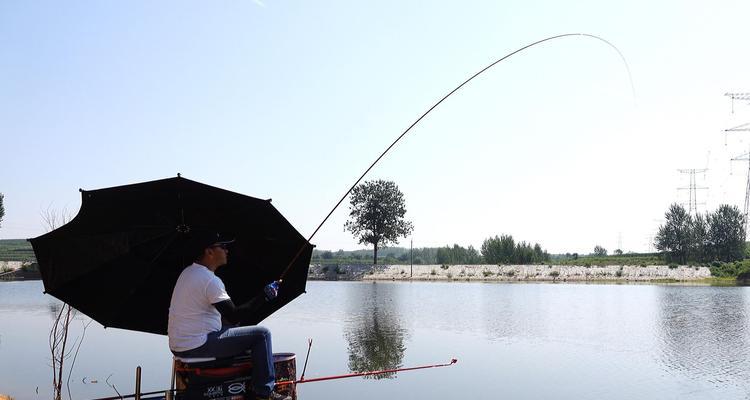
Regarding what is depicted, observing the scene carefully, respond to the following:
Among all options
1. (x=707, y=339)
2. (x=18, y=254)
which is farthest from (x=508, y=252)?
(x=18, y=254)

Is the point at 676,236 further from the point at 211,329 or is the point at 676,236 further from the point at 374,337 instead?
the point at 211,329

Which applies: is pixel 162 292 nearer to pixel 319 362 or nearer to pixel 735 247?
pixel 319 362

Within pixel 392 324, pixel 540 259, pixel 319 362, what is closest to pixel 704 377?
pixel 319 362

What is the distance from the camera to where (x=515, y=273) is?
234 ft

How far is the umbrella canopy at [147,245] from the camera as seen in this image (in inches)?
211

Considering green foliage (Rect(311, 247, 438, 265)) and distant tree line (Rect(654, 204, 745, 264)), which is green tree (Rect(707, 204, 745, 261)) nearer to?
distant tree line (Rect(654, 204, 745, 264))

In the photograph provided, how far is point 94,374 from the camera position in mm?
16516

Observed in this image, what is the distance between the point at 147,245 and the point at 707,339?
21543 millimetres

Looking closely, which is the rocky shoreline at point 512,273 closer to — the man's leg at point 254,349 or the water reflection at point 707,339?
the water reflection at point 707,339

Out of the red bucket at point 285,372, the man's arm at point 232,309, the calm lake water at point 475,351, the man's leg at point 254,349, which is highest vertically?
the man's arm at point 232,309

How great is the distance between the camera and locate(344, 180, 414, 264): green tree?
8162 centimetres

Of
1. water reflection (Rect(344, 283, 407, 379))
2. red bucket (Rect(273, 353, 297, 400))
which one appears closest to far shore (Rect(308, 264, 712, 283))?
water reflection (Rect(344, 283, 407, 379))

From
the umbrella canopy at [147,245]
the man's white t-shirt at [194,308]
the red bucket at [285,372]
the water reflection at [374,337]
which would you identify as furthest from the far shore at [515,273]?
the man's white t-shirt at [194,308]

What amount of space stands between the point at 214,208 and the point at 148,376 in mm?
12008
